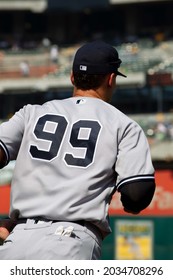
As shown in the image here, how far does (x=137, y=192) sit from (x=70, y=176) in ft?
0.79

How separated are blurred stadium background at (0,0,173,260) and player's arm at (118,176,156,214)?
9.66m

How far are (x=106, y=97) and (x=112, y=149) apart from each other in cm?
25

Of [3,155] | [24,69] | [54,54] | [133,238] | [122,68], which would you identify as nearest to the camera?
[3,155]

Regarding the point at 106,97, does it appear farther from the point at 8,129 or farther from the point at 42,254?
the point at 42,254

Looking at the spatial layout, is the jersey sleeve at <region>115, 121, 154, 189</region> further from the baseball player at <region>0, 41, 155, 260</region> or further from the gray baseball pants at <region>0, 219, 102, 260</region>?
the gray baseball pants at <region>0, 219, 102, 260</region>

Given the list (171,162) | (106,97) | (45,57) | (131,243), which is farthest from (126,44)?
(106,97)

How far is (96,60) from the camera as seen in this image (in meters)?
2.77

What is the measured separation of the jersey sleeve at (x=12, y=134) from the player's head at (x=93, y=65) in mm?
261

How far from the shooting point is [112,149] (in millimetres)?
2666

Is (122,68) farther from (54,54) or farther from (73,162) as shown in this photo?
(73,162)

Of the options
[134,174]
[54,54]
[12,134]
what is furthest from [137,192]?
[54,54]

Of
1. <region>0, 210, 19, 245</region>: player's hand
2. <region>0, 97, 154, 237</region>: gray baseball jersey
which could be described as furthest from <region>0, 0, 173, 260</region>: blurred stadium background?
<region>0, 97, 154, 237</region>: gray baseball jersey

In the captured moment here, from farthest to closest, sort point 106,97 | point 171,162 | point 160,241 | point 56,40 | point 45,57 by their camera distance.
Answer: point 56,40, point 45,57, point 171,162, point 160,241, point 106,97
